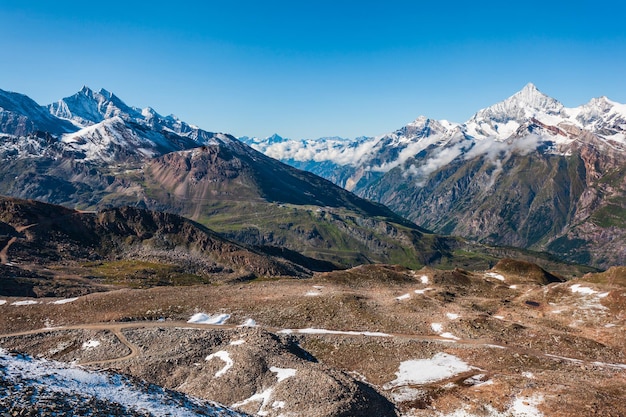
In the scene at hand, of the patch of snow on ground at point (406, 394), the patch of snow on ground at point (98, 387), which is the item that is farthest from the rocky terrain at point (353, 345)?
the patch of snow on ground at point (98, 387)

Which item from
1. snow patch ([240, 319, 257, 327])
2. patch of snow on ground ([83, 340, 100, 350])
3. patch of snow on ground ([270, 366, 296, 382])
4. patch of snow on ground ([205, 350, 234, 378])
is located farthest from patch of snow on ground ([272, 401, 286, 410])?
patch of snow on ground ([83, 340, 100, 350])

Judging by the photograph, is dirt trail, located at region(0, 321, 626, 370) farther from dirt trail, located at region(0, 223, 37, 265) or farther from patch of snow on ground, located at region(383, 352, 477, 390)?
dirt trail, located at region(0, 223, 37, 265)

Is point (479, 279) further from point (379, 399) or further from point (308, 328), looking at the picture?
point (379, 399)

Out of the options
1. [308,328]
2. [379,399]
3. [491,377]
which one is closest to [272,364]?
[379,399]

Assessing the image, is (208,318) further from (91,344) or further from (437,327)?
(437,327)

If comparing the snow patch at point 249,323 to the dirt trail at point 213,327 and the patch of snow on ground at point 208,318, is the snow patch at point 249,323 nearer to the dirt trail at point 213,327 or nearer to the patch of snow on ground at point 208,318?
the dirt trail at point 213,327

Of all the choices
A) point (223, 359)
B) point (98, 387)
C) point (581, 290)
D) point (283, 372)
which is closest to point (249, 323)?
point (223, 359)
